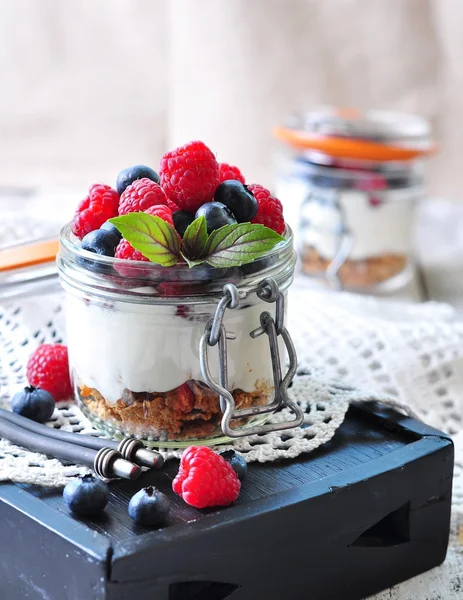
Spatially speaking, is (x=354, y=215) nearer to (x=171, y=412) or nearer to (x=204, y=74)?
(x=204, y=74)

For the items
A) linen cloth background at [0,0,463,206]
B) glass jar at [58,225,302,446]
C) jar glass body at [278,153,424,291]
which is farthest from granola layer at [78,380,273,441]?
linen cloth background at [0,0,463,206]

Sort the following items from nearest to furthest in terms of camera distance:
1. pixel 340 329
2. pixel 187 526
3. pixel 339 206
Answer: pixel 187 526 → pixel 340 329 → pixel 339 206

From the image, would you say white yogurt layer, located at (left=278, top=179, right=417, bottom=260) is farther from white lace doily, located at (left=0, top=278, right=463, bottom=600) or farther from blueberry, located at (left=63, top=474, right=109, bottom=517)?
blueberry, located at (left=63, top=474, right=109, bottom=517)

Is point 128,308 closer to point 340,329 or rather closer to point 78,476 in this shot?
point 78,476

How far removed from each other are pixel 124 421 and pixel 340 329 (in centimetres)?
47

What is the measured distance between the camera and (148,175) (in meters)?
0.79

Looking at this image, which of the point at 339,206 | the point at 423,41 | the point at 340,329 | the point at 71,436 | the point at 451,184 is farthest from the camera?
the point at 451,184

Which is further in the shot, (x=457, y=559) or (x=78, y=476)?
(x=457, y=559)

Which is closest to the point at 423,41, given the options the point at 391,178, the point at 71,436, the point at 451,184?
the point at 451,184

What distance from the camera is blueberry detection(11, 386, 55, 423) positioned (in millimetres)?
814

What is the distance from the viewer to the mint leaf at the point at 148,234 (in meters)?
0.69

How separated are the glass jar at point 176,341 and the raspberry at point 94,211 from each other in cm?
1

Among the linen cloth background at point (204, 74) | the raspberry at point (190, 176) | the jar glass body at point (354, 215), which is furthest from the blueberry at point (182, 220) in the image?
the linen cloth background at point (204, 74)

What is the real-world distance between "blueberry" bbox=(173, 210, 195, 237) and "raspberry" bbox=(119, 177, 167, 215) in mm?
21
